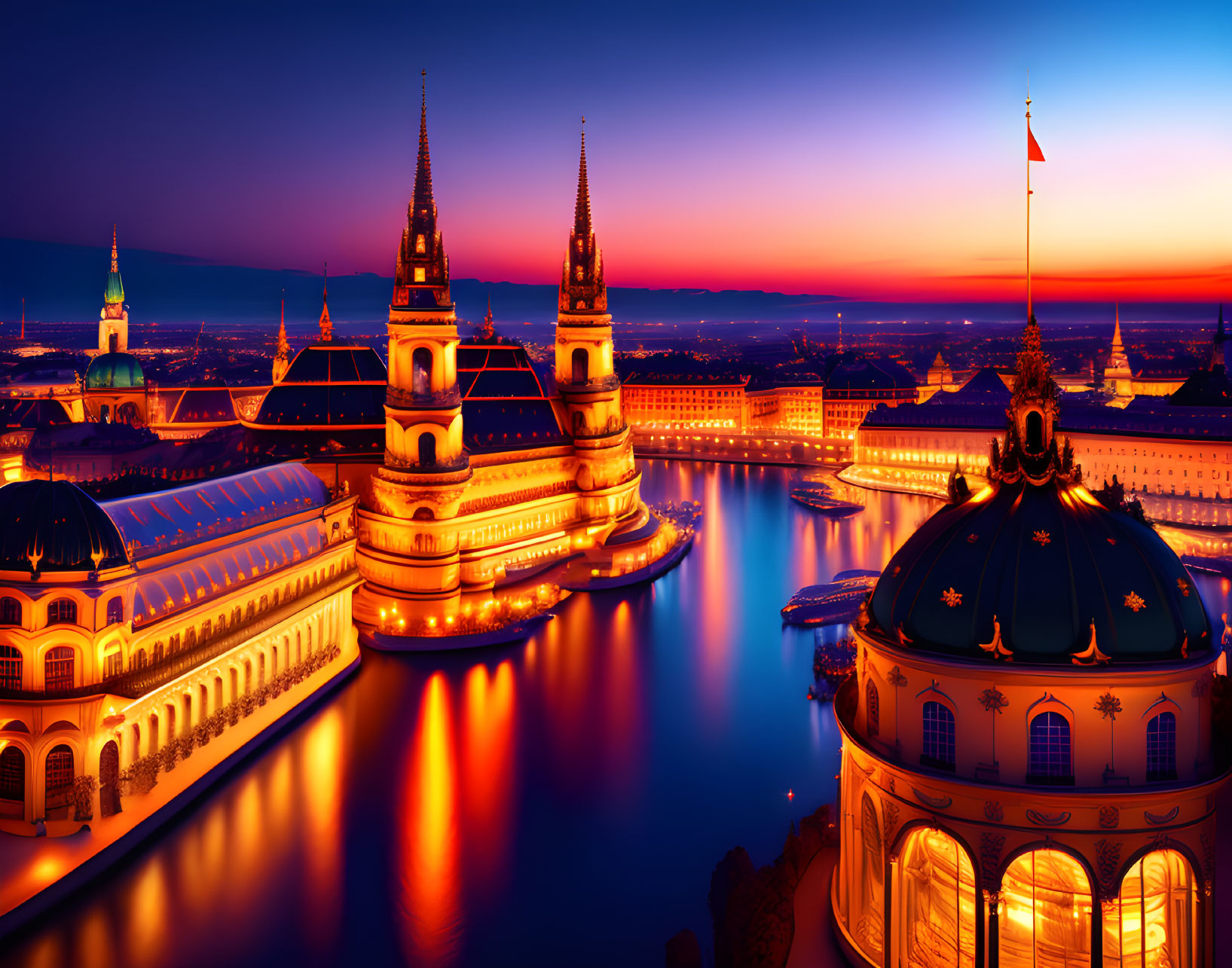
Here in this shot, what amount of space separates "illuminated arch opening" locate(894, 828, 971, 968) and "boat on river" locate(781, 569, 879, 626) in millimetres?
30426

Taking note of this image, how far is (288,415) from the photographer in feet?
210

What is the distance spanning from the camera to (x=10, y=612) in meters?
27.0

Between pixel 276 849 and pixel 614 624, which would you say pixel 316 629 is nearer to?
pixel 276 849

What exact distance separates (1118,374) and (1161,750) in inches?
6450

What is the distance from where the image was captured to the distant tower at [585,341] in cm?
7056

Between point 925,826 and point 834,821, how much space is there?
956 cm

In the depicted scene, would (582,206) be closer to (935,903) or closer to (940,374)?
(935,903)

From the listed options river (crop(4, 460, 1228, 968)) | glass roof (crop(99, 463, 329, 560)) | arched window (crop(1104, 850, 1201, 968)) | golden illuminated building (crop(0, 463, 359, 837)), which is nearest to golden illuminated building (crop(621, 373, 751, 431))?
river (crop(4, 460, 1228, 968))

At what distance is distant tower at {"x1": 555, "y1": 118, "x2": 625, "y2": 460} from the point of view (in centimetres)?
7056

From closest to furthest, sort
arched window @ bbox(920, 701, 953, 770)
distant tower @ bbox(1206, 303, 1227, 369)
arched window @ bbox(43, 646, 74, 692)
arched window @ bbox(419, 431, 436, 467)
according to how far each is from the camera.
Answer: arched window @ bbox(920, 701, 953, 770) < arched window @ bbox(43, 646, 74, 692) < arched window @ bbox(419, 431, 436, 467) < distant tower @ bbox(1206, 303, 1227, 369)

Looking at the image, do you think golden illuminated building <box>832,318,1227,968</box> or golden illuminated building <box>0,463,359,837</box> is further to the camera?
golden illuminated building <box>0,463,359,837</box>

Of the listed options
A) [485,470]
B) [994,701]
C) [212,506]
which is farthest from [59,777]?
[485,470]

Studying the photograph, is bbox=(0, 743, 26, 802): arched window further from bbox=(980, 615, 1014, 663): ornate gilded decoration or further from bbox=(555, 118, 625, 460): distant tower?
bbox=(555, 118, 625, 460): distant tower

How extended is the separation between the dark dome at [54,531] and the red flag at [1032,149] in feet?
80.4
